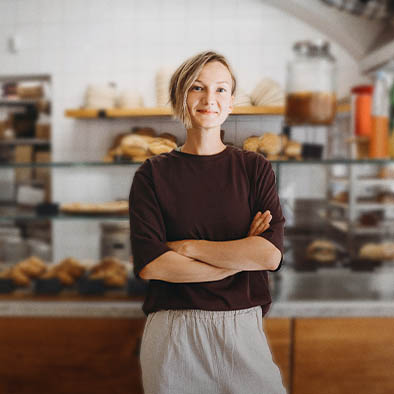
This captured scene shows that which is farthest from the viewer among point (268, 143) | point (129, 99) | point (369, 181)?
point (129, 99)

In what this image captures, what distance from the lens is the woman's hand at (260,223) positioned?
3.09ft

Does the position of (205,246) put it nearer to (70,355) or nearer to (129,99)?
(70,355)

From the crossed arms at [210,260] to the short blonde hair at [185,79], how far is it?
0.28 metres

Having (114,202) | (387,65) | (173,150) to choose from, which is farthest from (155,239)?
(387,65)

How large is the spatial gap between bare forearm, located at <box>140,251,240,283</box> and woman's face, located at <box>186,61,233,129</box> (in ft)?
1.00

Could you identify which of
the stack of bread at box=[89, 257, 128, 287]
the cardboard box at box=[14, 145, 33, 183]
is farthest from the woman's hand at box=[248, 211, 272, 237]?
the cardboard box at box=[14, 145, 33, 183]

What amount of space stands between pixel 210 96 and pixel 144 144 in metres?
0.72

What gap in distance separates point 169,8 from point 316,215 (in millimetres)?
2569

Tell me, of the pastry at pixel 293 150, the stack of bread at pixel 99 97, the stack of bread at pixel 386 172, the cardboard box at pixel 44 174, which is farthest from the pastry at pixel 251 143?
the cardboard box at pixel 44 174

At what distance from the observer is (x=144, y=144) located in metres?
1.59

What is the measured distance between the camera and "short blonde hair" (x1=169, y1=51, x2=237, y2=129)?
35.4 inches

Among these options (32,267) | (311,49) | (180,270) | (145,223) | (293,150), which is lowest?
(32,267)

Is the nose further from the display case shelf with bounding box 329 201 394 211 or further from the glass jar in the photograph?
the display case shelf with bounding box 329 201 394 211

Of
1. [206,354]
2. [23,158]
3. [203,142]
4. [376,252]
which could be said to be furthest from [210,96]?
[23,158]
